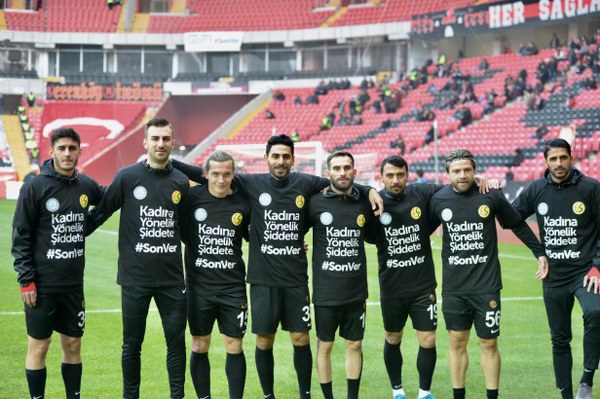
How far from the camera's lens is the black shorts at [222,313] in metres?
7.39

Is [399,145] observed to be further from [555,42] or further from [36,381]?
[36,381]

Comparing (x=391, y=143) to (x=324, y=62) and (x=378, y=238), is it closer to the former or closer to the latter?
(x=324, y=62)

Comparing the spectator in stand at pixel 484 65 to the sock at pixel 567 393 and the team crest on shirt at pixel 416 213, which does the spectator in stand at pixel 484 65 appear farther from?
the sock at pixel 567 393

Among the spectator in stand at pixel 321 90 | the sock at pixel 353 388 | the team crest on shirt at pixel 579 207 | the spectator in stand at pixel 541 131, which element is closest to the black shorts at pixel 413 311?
the sock at pixel 353 388

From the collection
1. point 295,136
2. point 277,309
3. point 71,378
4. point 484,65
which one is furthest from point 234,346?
point 484,65

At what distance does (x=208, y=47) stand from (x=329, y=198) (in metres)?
37.2

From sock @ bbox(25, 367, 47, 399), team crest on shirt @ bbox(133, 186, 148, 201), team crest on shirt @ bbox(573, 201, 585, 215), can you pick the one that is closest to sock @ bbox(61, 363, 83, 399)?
sock @ bbox(25, 367, 47, 399)

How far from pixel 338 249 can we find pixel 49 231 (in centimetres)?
244

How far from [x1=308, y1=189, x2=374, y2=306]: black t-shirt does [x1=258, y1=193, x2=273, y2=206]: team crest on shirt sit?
14.7 inches

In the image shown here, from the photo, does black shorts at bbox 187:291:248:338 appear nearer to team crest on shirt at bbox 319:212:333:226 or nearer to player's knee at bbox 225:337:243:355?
player's knee at bbox 225:337:243:355

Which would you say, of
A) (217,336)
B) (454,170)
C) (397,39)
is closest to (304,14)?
(397,39)

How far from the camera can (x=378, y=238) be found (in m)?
7.88

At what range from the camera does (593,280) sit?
295 inches

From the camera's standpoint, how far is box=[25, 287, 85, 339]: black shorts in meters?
7.01
